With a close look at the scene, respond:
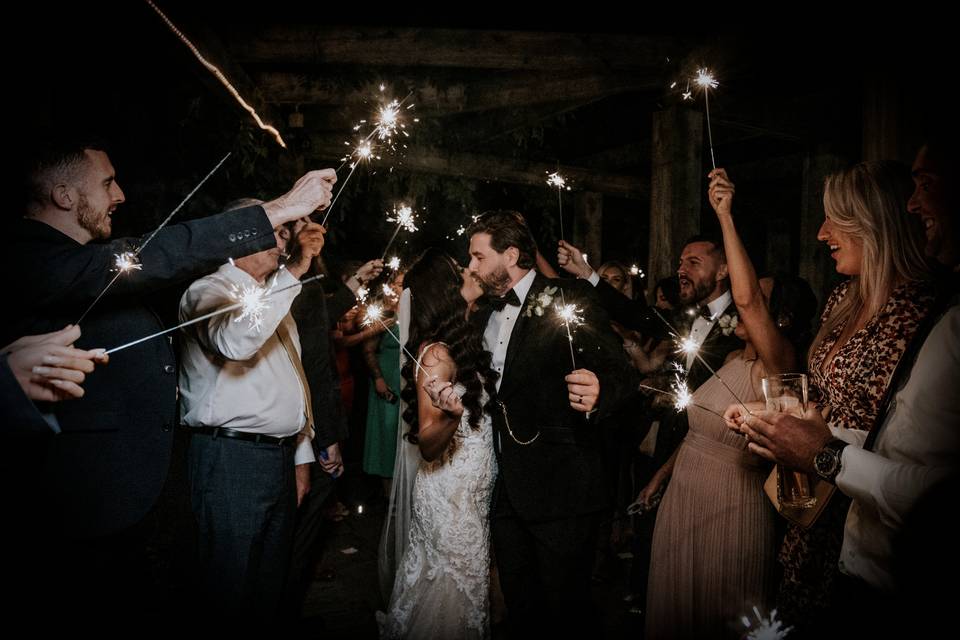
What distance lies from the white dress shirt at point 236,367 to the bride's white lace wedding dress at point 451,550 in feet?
2.79

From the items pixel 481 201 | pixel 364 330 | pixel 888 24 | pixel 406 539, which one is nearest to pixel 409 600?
pixel 406 539

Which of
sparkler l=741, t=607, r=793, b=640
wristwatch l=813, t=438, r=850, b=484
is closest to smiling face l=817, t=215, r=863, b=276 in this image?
wristwatch l=813, t=438, r=850, b=484

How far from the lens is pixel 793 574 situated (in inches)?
81.6

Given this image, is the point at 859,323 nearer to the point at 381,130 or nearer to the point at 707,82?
the point at 707,82

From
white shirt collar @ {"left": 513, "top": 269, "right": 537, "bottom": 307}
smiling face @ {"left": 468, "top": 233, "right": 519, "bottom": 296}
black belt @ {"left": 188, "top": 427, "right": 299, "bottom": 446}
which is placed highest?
smiling face @ {"left": 468, "top": 233, "right": 519, "bottom": 296}

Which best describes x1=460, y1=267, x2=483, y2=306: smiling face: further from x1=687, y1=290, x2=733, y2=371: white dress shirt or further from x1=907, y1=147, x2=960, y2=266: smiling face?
x1=907, y1=147, x2=960, y2=266: smiling face

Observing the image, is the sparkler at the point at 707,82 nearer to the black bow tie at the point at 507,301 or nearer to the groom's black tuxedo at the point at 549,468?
the groom's black tuxedo at the point at 549,468

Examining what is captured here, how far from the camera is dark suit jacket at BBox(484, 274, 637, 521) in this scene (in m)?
2.88

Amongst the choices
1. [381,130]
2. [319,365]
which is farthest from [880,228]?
[381,130]

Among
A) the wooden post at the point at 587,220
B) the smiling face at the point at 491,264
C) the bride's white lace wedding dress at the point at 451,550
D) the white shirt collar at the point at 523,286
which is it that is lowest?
the bride's white lace wedding dress at the point at 451,550

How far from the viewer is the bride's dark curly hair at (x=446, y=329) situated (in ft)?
10.2

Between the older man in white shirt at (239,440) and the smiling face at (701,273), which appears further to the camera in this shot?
the smiling face at (701,273)

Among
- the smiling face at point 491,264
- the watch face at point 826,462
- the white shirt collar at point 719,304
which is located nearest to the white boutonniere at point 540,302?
the smiling face at point 491,264

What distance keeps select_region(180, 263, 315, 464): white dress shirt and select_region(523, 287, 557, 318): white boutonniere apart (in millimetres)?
1263
